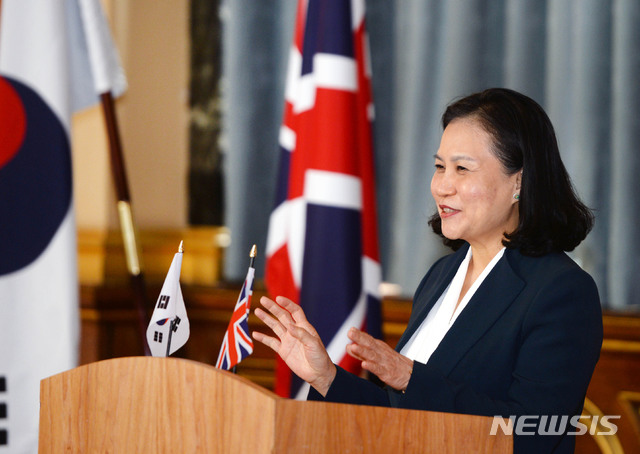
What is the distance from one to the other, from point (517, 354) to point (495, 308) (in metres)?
0.13

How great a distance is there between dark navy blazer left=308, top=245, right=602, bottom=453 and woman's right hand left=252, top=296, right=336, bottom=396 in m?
0.08

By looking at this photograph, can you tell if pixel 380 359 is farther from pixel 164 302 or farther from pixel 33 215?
pixel 33 215

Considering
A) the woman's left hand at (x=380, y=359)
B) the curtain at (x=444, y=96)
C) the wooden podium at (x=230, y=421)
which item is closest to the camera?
the wooden podium at (x=230, y=421)

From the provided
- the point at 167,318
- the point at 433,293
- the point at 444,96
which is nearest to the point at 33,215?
the point at 167,318

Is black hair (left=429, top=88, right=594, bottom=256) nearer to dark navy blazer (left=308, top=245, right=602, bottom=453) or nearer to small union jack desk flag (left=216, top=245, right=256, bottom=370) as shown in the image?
dark navy blazer (left=308, top=245, right=602, bottom=453)

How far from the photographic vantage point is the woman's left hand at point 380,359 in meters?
1.49

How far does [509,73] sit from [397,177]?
0.78m

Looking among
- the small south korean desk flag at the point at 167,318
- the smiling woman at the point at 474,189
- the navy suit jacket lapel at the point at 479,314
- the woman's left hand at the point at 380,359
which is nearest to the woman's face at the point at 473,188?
the smiling woman at the point at 474,189

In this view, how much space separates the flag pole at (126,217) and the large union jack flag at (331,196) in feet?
1.97

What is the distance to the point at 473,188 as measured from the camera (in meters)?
1.87

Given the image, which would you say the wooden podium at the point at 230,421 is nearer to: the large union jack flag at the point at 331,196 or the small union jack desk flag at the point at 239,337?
the small union jack desk flag at the point at 239,337

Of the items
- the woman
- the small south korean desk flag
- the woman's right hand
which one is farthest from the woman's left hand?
the small south korean desk flag

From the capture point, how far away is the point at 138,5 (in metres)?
4.14

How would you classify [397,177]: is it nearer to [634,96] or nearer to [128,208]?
[634,96]
